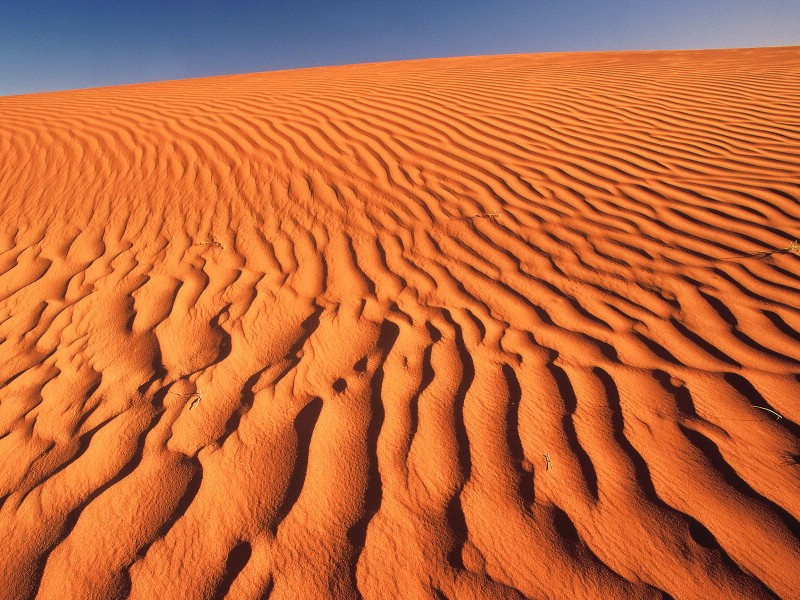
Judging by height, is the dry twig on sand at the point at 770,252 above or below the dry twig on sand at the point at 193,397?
above

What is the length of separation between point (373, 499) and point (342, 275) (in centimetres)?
170

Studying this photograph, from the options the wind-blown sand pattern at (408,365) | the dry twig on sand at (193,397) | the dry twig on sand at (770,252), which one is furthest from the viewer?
the dry twig on sand at (770,252)

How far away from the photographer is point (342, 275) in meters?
3.12

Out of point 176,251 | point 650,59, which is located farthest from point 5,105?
point 650,59

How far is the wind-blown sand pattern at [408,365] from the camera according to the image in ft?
4.97

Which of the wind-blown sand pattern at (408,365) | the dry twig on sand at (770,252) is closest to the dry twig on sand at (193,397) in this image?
the wind-blown sand pattern at (408,365)

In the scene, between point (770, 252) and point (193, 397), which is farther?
point (770, 252)

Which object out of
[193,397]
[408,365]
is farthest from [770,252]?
[193,397]

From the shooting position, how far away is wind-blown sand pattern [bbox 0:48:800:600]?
1515 mm

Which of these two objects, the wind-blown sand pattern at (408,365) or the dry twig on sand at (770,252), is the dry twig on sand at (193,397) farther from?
the dry twig on sand at (770,252)

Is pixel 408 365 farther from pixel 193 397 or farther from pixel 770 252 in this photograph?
pixel 770 252

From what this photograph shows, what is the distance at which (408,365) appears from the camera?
2328mm

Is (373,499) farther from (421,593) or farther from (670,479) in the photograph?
(670,479)

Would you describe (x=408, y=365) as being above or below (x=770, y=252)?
below
